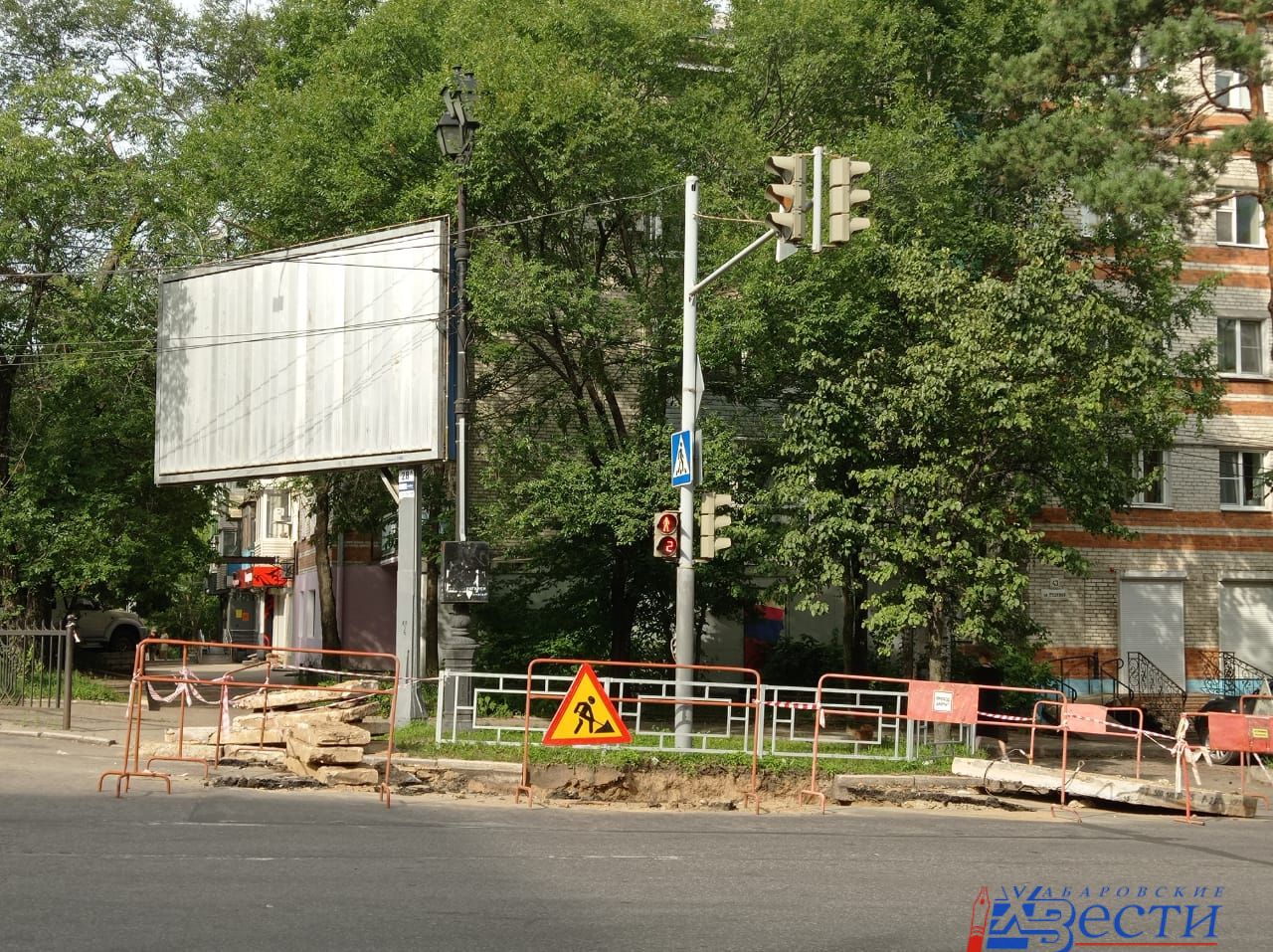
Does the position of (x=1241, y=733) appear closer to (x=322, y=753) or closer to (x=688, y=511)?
(x=688, y=511)

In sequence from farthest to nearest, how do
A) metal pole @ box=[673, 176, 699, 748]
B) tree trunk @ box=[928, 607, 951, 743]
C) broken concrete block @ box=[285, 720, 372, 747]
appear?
1. tree trunk @ box=[928, 607, 951, 743]
2. metal pole @ box=[673, 176, 699, 748]
3. broken concrete block @ box=[285, 720, 372, 747]

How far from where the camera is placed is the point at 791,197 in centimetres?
1507

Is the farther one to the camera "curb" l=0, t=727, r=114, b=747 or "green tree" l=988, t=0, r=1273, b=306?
"green tree" l=988, t=0, r=1273, b=306

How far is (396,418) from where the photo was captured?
21.0 metres

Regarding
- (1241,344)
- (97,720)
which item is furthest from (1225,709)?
(97,720)

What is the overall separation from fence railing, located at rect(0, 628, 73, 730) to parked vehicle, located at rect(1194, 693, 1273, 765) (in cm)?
1837

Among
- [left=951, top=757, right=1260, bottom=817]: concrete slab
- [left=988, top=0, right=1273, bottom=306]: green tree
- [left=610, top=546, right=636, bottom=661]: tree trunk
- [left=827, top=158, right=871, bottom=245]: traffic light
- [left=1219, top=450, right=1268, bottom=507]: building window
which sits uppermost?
[left=988, top=0, right=1273, bottom=306]: green tree

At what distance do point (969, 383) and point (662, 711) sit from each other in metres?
8.02

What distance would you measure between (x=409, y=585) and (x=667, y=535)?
4.87 m

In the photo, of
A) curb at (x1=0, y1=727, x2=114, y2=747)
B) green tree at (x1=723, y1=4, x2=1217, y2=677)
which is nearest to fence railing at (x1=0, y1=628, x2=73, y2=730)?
curb at (x1=0, y1=727, x2=114, y2=747)

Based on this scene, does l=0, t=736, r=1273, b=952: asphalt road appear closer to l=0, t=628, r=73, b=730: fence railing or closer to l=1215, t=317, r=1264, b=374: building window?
l=0, t=628, r=73, b=730: fence railing

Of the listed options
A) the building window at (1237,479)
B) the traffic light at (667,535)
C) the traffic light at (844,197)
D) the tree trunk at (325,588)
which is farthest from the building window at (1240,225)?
the tree trunk at (325,588)

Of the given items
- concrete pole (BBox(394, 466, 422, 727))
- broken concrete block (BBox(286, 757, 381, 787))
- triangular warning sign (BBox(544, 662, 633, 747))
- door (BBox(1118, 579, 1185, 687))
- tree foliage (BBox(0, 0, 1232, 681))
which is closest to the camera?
triangular warning sign (BBox(544, 662, 633, 747))

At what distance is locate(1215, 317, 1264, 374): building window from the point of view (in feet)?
111
